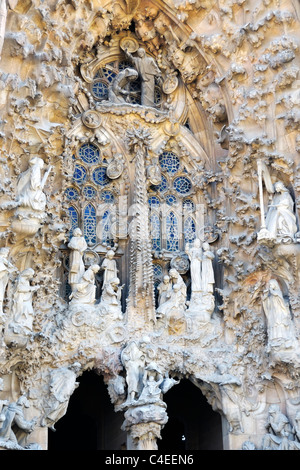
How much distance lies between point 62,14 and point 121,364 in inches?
219

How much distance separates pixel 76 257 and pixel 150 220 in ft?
5.51

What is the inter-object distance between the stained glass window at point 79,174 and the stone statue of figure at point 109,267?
4.84ft

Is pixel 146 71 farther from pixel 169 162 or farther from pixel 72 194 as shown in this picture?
pixel 72 194

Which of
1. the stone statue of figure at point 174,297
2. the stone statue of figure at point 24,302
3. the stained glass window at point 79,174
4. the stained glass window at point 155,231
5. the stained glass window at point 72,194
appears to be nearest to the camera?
the stone statue of figure at point 24,302

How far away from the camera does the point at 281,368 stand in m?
14.3

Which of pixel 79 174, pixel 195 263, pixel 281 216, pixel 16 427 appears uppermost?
Result: pixel 79 174

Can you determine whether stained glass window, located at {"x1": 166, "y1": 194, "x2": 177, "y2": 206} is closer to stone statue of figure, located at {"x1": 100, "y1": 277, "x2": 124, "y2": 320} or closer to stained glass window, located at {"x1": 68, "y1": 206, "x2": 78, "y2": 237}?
stained glass window, located at {"x1": 68, "y1": 206, "x2": 78, "y2": 237}

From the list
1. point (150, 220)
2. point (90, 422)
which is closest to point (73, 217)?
point (150, 220)

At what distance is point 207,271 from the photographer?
14953 mm

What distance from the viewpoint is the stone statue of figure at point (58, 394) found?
44.3 feet

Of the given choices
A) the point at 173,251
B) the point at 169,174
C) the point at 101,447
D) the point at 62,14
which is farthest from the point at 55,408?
the point at 62,14

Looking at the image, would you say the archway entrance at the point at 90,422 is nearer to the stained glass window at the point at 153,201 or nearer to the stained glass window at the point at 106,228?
the stained glass window at the point at 106,228

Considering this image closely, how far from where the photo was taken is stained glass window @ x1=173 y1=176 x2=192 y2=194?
15969 mm

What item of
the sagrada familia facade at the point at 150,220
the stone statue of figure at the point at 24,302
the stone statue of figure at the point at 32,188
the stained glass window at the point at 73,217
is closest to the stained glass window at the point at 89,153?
the sagrada familia facade at the point at 150,220
